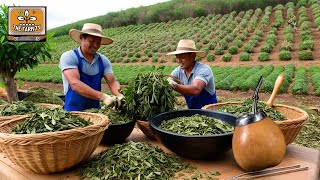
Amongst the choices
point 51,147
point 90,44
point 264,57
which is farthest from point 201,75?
point 264,57

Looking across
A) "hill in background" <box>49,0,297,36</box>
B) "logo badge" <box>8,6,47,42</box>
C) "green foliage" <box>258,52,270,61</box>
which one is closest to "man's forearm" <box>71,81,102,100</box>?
"logo badge" <box>8,6,47,42</box>

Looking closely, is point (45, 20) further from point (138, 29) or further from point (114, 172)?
point (138, 29)

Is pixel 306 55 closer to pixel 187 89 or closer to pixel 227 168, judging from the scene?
pixel 187 89

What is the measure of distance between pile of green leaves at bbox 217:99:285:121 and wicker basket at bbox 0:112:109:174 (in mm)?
1036

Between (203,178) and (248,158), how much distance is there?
0.29 metres

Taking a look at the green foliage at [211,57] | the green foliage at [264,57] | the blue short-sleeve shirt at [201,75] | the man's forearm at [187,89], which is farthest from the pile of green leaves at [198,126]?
the green foliage at [211,57]

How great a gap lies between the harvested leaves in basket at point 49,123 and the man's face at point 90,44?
1444mm

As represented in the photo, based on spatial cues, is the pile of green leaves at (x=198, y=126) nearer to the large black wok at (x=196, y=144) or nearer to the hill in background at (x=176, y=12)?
the large black wok at (x=196, y=144)

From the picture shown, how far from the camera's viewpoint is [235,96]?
1104 cm

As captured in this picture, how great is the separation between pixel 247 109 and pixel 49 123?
4.62 ft

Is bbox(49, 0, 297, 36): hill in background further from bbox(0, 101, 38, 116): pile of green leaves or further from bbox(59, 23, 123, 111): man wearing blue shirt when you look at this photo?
bbox(0, 101, 38, 116): pile of green leaves

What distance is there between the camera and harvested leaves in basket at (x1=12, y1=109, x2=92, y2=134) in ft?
5.57

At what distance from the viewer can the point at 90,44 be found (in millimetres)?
3217

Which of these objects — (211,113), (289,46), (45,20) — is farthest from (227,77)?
(211,113)
